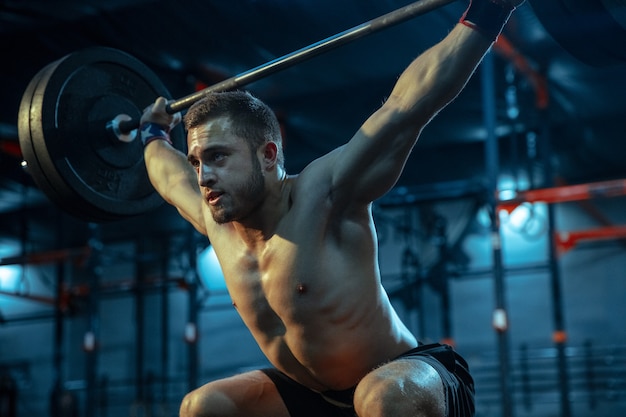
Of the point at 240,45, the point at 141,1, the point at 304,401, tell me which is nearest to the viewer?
the point at 304,401

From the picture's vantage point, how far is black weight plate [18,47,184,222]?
2.71 meters

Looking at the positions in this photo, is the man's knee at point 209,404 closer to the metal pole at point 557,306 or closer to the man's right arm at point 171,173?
the man's right arm at point 171,173

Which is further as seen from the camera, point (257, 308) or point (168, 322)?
point (168, 322)

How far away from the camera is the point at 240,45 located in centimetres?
571

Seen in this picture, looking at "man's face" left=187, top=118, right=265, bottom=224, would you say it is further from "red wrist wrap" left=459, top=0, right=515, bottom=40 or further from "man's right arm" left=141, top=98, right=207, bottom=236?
"red wrist wrap" left=459, top=0, right=515, bottom=40

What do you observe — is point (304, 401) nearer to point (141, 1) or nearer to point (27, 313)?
point (141, 1)

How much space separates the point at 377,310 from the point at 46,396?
1051 centimetres

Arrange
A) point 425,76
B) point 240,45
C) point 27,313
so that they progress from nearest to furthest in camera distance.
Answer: point 425,76 → point 240,45 → point 27,313

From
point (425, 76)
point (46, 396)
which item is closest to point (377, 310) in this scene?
point (425, 76)

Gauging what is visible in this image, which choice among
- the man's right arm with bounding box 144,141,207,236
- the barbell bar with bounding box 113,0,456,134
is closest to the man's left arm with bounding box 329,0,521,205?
the barbell bar with bounding box 113,0,456,134

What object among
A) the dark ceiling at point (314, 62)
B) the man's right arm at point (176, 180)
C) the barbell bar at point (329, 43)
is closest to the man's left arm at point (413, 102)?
the barbell bar at point (329, 43)

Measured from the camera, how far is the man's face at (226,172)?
6.76 ft

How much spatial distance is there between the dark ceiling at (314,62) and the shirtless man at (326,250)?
7.47ft

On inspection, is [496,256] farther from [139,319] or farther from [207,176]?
[139,319]
